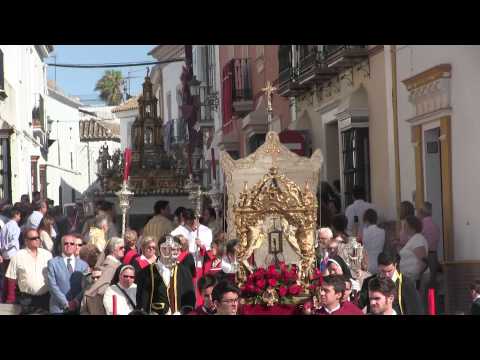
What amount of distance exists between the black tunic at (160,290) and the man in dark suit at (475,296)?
222 cm

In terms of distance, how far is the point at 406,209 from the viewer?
1322 cm

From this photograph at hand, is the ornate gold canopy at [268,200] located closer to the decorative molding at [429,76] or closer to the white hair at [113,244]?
the white hair at [113,244]

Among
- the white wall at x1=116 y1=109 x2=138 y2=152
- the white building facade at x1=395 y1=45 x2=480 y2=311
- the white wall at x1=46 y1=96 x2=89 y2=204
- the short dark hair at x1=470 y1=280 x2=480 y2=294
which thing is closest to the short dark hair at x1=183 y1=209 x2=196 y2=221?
the white wall at x1=46 y1=96 x2=89 y2=204

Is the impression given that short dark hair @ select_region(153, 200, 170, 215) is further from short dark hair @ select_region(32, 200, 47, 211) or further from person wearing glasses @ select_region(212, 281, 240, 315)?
person wearing glasses @ select_region(212, 281, 240, 315)

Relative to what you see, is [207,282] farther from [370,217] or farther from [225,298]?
[370,217]

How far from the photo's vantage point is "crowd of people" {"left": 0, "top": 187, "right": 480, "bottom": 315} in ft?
29.3

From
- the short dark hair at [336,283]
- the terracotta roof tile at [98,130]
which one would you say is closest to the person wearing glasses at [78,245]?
the short dark hair at [336,283]

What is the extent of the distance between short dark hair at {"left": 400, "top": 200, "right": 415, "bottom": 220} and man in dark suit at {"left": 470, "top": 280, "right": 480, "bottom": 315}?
78.6 inches

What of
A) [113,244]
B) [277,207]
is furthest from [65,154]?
[277,207]

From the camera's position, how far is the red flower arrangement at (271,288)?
30.8 feet

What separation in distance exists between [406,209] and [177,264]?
324 centimetres
